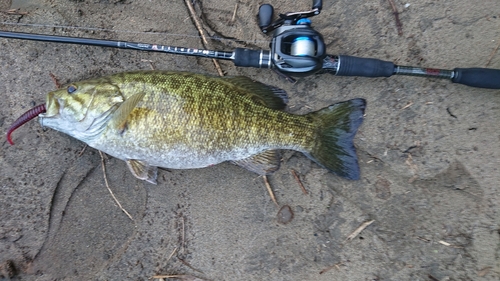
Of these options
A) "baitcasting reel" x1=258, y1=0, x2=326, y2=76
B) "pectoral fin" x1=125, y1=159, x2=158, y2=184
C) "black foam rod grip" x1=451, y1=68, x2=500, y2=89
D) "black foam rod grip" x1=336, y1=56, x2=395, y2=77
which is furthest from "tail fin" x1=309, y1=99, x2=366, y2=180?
"pectoral fin" x1=125, y1=159, x2=158, y2=184

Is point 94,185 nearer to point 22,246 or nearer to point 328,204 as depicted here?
point 22,246

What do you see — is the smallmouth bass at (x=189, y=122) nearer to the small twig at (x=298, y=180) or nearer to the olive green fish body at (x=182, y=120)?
the olive green fish body at (x=182, y=120)

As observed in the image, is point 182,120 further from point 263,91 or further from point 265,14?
point 265,14

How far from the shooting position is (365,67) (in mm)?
2682

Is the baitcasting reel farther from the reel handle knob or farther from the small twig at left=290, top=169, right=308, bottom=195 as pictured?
the small twig at left=290, top=169, right=308, bottom=195

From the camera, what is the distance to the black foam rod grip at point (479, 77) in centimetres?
264

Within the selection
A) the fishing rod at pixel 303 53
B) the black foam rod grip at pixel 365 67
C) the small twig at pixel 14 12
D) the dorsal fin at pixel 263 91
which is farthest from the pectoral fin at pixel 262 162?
the small twig at pixel 14 12

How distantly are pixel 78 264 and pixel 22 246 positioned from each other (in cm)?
47

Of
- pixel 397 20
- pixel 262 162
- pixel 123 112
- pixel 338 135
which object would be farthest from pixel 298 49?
pixel 123 112

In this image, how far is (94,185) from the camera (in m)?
→ 2.95

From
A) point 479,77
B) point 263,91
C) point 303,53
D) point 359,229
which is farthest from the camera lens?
point 359,229

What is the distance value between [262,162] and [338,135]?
0.62m

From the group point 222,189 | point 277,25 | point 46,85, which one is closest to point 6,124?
point 46,85

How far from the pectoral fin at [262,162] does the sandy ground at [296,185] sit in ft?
0.66
